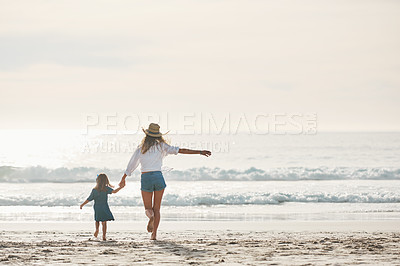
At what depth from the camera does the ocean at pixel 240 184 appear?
14188 millimetres

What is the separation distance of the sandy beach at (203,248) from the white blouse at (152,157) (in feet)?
3.53

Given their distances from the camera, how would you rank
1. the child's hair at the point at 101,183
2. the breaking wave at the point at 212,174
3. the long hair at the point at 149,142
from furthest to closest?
the breaking wave at the point at 212,174 → the child's hair at the point at 101,183 → the long hair at the point at 149,142

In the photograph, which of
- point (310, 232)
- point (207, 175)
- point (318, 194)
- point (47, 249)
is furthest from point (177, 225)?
point (207, 175)

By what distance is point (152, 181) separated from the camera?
7.75 meters

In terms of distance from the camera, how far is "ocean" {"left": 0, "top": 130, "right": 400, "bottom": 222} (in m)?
14.2

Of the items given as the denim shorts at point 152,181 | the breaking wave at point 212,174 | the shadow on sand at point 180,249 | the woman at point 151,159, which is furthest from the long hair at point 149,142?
the breaking wave at point 212,174

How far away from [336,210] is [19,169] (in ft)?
62.4

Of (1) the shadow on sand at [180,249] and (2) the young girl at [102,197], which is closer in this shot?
(1) the shadow on sand at [180,249]

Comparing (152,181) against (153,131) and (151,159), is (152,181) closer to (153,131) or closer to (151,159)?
(151,159)

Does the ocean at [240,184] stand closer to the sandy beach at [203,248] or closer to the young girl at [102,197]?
the young girl at [102,197]

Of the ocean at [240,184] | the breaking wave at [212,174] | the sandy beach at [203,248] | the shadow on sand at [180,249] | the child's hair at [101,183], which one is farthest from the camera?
the breaking wave at [212,174]

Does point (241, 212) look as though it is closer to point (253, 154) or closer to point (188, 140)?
point (253, 154)

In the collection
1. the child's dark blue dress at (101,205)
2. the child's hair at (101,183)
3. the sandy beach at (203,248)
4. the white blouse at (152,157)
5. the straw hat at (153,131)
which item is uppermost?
the straw hat at (153,131)

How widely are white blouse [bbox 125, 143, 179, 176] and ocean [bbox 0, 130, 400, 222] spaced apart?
0.59 metres
